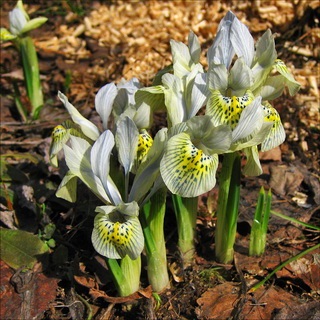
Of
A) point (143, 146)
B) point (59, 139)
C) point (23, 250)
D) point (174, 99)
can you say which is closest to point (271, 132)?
point (174, 99)

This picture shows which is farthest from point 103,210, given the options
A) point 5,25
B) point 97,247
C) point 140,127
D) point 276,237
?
point 5,25

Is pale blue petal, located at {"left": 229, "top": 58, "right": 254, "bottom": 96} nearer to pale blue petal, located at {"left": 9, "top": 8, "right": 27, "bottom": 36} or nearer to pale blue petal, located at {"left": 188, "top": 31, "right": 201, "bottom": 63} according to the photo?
pale blue petal, located at {"left": 188, "top": 31, "right": 201, "bottom": 63}

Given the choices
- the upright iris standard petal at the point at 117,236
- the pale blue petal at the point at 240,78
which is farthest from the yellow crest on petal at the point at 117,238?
the pale blue petal at the point at 240,78

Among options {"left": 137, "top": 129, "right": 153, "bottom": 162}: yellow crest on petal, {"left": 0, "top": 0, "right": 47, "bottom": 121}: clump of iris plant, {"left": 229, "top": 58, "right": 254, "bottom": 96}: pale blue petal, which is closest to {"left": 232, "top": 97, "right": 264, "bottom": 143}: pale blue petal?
{"left": 229, "top": 58, "right": 254, "bottom": 96}: pale blue petal

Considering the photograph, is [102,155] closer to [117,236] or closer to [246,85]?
[117,236]

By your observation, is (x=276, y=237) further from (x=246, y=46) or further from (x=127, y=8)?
(x=127, y=8)

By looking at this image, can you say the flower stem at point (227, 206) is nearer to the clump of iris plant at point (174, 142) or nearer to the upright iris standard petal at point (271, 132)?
the clump of iris plant at point (174, 142)

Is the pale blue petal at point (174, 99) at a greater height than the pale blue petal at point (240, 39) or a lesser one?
lesser
